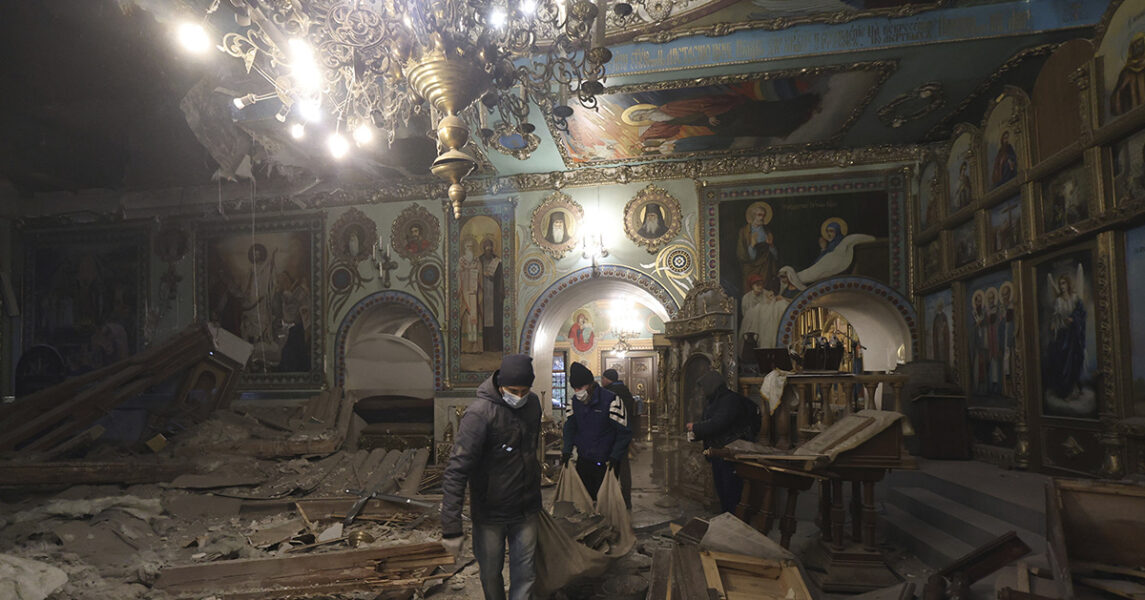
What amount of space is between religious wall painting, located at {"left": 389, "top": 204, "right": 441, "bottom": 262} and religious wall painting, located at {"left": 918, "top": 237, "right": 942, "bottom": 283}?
8252mm

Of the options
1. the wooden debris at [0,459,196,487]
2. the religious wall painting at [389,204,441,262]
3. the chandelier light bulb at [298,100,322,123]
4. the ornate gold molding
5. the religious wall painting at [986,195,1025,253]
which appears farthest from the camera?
the religious wall painting at [389,204,441,262]

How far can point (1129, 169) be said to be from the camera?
16.5 ft

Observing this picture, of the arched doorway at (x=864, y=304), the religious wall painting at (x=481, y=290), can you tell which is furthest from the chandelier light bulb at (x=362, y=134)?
the arched doorway at (x=864, y=304)

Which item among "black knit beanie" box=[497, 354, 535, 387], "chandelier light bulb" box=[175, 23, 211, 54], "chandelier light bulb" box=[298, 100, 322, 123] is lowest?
"black knit beanie" box=[497, 354, 535, 387]

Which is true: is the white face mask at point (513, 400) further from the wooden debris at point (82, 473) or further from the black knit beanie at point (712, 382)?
the wooden debris at point (82, 473)

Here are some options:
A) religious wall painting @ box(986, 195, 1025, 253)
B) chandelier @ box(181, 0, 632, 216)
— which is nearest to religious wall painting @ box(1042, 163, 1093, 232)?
religious wall painting @ box(986, 195, 1025, 253)

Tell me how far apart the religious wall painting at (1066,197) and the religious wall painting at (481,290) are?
25.0ft

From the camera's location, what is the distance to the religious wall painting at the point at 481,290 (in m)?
10.6

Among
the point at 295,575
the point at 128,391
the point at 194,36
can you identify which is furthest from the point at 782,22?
the point at 128,391

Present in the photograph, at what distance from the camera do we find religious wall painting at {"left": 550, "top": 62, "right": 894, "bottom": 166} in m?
7.55

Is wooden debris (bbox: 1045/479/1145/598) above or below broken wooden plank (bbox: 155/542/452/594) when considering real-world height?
above

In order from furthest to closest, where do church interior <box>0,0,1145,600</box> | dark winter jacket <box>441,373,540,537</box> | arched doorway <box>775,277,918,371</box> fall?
arched doorway <box>775,277,918,371</box>, church interior <box>0,0,1145,600</box>, dark winter jacket <box>441,373,540,537</box>

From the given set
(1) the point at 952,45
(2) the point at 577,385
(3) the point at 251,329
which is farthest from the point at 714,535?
(3) the point at 251,329

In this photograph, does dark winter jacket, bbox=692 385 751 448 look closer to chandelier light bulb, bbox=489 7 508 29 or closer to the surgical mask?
the surgical mask
